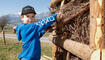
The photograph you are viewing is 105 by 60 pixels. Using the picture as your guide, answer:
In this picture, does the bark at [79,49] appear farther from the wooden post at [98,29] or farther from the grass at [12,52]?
the grass at [12,52]

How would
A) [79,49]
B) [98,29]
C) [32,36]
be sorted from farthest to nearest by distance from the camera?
1. [32,36]
2. [79,49]
3. [98,29]

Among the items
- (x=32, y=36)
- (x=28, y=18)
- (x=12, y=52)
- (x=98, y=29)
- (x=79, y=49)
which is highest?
(x=28, y=18)

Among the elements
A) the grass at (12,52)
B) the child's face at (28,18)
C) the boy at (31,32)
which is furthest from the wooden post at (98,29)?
the grass at (12,52)

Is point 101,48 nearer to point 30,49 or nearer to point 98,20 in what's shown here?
point 98,20

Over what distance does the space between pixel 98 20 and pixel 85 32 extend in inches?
43.5

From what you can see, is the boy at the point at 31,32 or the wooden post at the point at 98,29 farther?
the boy at the point at 31,32

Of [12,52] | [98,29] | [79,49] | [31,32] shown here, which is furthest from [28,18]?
[12,52]

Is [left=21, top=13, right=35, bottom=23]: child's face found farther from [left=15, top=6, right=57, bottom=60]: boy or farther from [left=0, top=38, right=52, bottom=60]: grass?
[left=0, top=38, right=52, bottom=60]: grass

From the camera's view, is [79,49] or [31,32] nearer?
[79,49]

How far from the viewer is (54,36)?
3.64 metres

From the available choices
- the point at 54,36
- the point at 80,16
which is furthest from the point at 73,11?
the point at 54,36

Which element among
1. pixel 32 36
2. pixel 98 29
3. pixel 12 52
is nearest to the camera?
pixel 98 29

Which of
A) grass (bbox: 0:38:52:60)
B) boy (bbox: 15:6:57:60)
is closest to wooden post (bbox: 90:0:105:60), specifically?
boy (bbox: 15:6:57:60)

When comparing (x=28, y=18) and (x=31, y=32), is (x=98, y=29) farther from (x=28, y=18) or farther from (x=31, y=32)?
(x=28, y=18)
